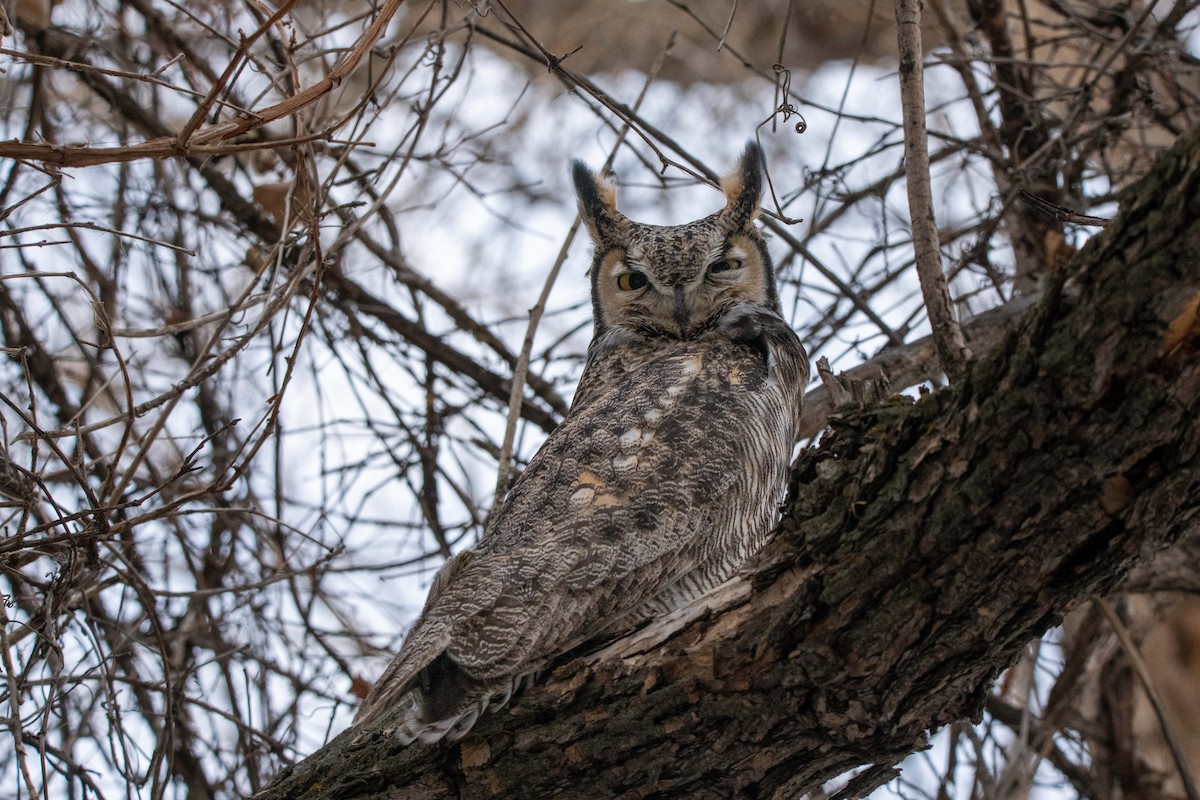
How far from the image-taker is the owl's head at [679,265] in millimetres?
2975

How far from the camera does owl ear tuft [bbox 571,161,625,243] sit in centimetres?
330

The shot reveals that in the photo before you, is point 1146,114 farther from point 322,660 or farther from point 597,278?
point 322,660

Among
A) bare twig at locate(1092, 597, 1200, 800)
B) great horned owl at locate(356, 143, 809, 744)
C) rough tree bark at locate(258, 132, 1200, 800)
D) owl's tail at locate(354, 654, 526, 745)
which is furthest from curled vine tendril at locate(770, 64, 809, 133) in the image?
bare twig at locate(1092, 597, 1200, 800)

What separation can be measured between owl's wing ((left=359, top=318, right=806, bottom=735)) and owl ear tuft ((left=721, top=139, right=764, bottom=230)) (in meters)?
0.50

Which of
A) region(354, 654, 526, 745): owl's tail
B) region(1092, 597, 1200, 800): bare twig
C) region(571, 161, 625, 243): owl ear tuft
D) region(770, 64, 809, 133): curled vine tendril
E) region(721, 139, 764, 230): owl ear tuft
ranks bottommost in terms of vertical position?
region(1092, 597, 1200, 800): bare twig

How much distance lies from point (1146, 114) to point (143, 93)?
3585 mm

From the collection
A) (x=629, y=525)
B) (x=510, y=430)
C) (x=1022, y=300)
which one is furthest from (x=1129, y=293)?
(x=1022, y=300)

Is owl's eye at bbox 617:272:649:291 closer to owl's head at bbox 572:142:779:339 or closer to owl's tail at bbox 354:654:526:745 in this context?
owl's head at bbox 572:142:779:339

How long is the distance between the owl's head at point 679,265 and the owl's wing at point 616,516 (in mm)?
206

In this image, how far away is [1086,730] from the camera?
153 inches

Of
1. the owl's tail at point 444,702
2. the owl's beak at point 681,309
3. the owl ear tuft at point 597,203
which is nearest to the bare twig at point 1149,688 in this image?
the owl's beak at point 681,309

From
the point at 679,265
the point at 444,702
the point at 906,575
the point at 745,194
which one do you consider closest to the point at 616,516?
the point at 444,702

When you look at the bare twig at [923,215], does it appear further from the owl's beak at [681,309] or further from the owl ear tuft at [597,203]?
the owl ear tuft at [597,203]

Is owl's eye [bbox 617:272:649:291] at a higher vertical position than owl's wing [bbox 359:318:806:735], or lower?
higher
